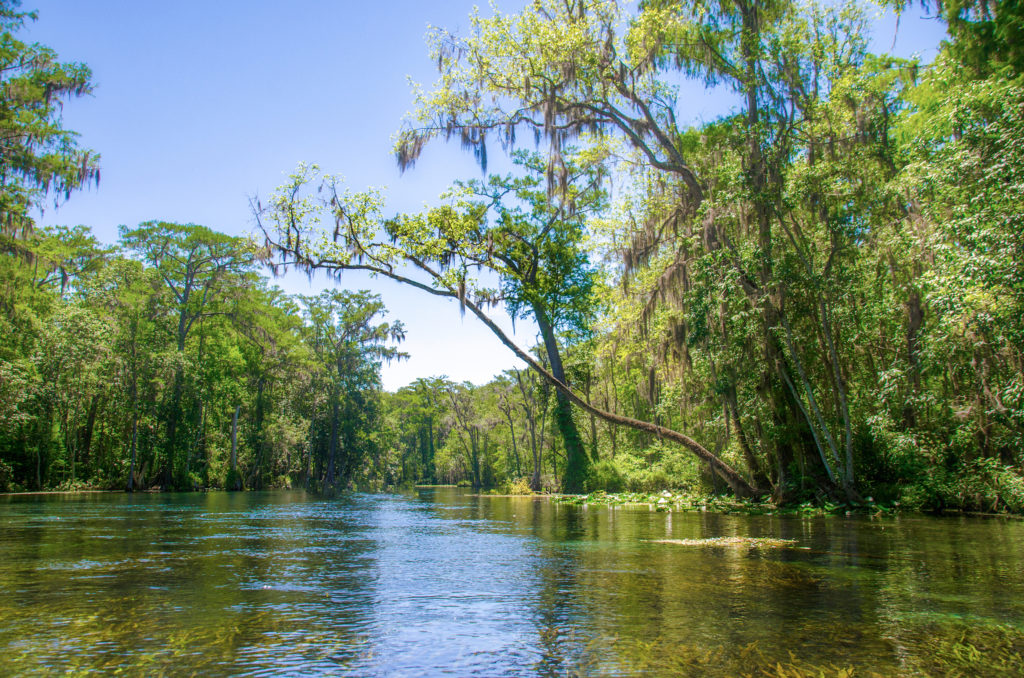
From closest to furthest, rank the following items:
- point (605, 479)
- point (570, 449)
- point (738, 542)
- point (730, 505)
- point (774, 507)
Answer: point (738, 542)
point (774, 507)
point (730, 505)
point (570, 449)
point (605, 479)

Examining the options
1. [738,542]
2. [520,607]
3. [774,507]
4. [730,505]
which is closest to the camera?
[520,607]

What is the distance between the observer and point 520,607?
4977 mm

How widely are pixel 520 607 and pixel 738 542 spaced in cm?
503

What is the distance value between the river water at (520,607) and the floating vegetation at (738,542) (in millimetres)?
239

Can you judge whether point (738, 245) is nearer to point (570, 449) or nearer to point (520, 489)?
point (570, 449)

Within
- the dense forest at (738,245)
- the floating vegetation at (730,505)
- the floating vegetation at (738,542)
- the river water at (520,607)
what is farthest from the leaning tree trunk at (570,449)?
the river water at (520,607)

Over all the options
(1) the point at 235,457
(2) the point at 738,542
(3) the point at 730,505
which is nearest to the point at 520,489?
(3) the point at 730,505

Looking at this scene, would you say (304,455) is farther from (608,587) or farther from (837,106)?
(608,587)

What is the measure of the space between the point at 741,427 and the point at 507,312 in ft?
31.9

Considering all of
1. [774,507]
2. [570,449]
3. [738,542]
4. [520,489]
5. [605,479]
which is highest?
[570,449]

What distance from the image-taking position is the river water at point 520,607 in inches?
136

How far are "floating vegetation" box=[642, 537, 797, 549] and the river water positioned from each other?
24 cm

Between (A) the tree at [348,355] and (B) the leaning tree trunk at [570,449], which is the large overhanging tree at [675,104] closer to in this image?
(B) the leaning tree trunk at [570,449]

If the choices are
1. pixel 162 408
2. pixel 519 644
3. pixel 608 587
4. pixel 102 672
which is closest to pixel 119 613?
pixel 102 672
